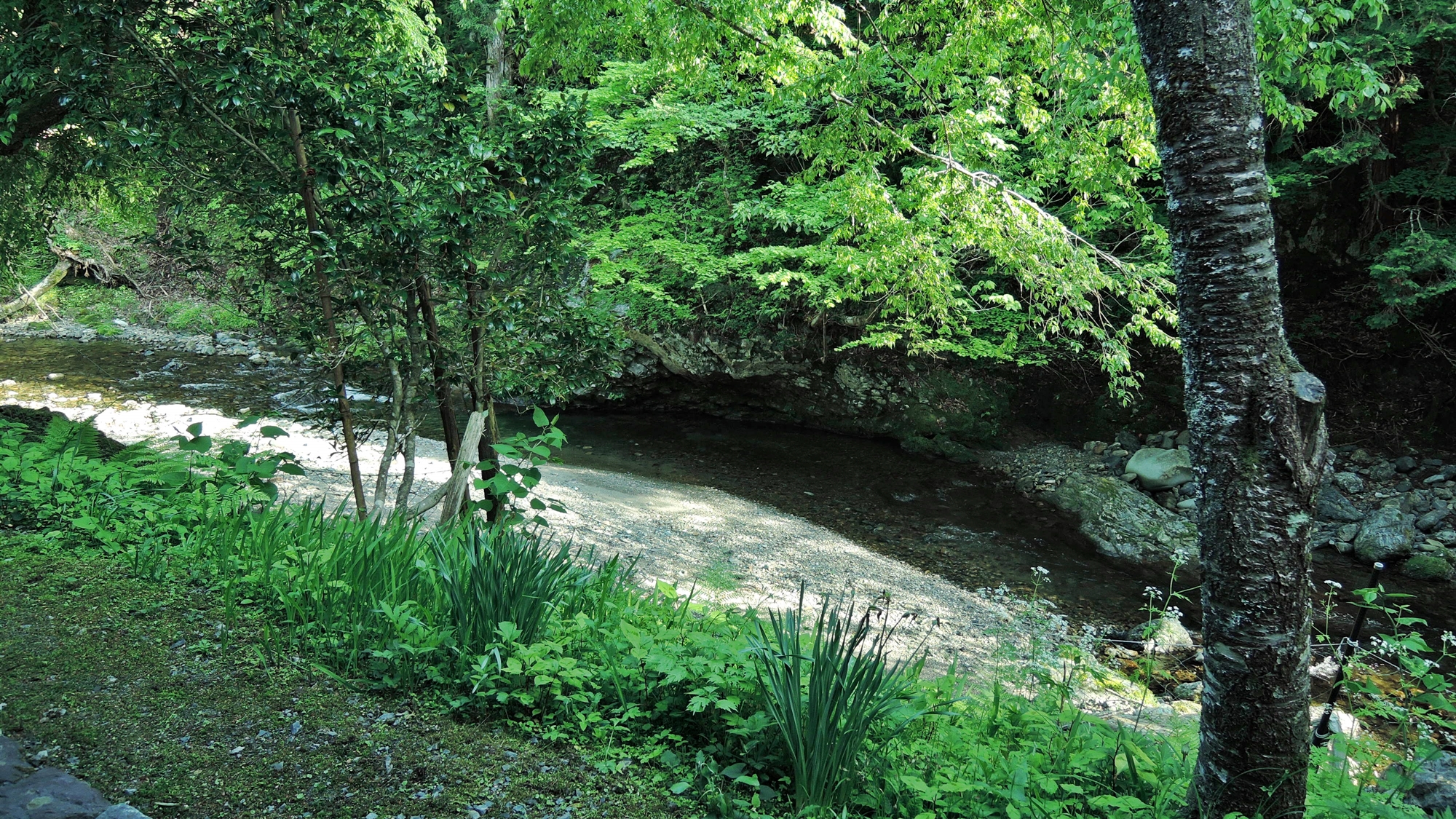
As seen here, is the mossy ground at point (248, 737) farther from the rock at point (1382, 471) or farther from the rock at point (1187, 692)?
the rock at point (1382, 471)

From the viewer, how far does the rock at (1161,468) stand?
10.2 m

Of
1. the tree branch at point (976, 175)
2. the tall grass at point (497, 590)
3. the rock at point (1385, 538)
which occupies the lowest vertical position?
the tall grass at point (497, 590)

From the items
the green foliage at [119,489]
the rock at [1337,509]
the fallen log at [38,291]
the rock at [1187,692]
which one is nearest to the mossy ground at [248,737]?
the green foliage at [119,489]

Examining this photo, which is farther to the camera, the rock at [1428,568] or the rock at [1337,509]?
the rock at [1337,509]

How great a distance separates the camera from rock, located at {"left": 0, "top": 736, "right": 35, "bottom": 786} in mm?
1874

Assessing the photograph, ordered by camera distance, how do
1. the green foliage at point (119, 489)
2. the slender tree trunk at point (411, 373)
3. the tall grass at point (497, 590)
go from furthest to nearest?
the slender tree trunk at point (411, 373)
the green foliage at point (119, 489)
the tall grass at point (497, 590)

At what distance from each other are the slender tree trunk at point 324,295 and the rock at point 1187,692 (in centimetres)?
545

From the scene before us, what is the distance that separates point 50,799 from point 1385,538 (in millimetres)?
10995

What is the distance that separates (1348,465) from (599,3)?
425 inches

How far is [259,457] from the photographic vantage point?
11.9 feet

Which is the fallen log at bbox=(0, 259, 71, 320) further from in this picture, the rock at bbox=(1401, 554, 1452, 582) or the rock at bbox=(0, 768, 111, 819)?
the rock at bbox=(1401, 554, 1452, 582)

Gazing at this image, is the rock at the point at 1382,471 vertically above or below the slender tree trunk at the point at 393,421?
above

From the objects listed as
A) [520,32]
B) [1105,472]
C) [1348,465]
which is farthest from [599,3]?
[1348,465]

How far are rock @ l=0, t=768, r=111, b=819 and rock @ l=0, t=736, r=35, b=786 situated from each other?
32 mm
